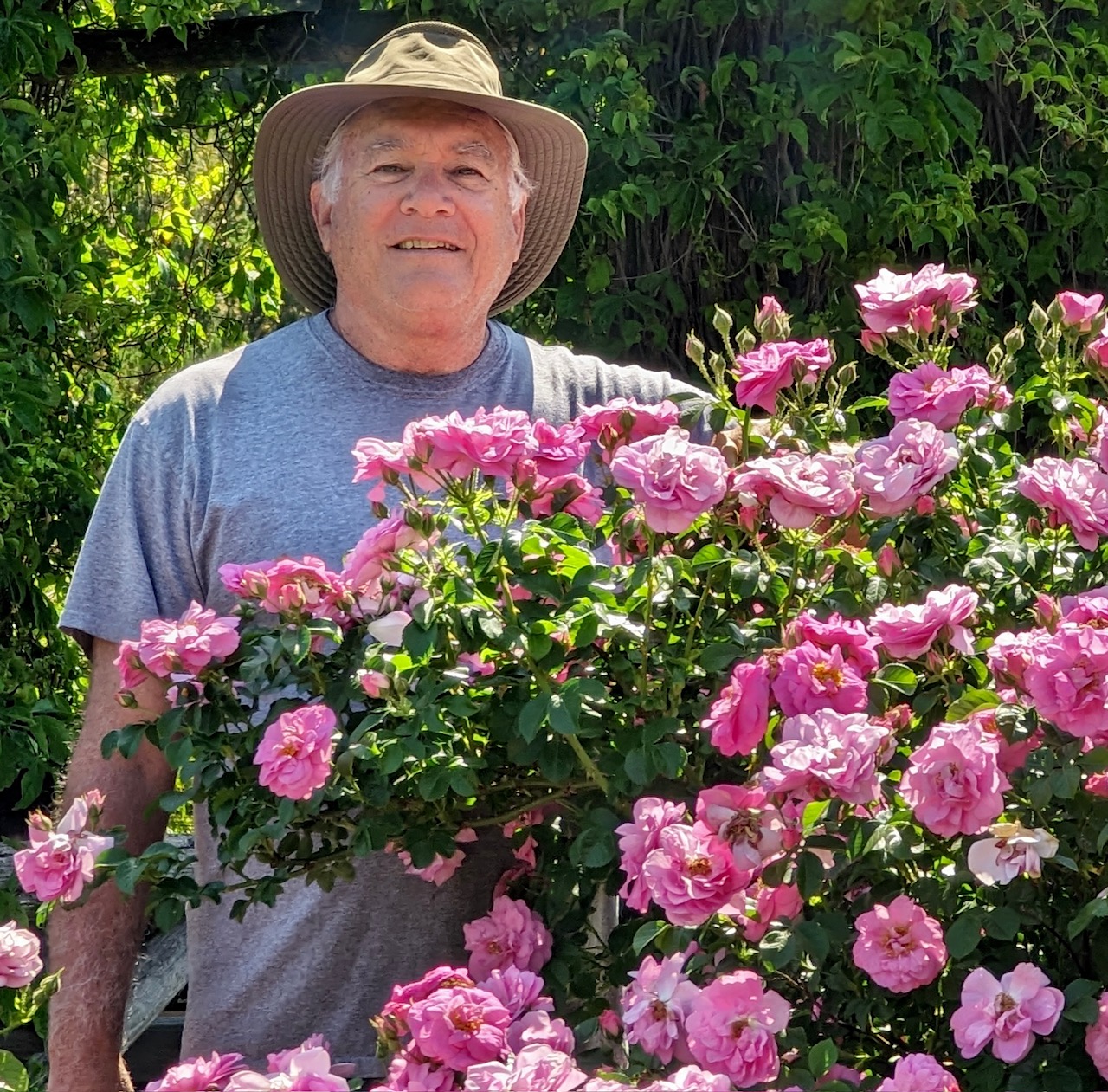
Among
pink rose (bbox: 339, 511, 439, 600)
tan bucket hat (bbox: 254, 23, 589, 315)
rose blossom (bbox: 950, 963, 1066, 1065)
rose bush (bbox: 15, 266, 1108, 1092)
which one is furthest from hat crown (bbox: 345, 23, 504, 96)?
rose blossom (bbox: 950, 963, 1066, 1065)

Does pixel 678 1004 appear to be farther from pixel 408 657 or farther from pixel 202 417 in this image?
pixel 202 417

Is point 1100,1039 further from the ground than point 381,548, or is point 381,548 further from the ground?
point 381,548

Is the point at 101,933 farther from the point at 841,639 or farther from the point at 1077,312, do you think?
the point at 1077,312

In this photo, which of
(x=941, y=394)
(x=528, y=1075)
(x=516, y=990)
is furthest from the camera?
(x=941, y=394)

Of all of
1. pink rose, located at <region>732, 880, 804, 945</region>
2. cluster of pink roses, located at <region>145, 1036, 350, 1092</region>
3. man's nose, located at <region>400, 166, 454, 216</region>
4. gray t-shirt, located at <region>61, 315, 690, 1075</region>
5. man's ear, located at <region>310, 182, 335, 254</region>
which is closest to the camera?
cluster of pink roses, located at <region>145, 1036, 350, 1092</region>

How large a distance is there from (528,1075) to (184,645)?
1.67 ft

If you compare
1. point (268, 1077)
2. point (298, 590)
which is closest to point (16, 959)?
point (268, 1077)

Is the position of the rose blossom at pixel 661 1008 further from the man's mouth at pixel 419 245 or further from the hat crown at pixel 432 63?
the hat crown at pixel 432 63

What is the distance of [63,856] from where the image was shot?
150 cm

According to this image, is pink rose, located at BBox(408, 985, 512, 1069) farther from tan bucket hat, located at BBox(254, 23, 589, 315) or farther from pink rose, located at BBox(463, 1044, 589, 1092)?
tan bucket hat, located at BBox(254, 23, 589, 315)

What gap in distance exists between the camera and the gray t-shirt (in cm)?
189

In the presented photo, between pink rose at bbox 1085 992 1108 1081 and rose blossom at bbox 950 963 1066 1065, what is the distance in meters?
0.03

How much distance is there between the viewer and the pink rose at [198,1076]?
1277 mm

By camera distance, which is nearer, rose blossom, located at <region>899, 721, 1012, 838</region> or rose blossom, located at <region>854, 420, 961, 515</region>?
rose blossom, located at <region>899, 721, 1012, 838</region>
